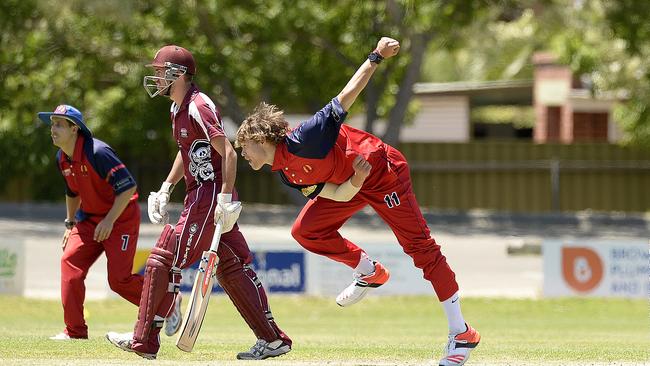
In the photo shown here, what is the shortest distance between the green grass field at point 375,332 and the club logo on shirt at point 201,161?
1157mm

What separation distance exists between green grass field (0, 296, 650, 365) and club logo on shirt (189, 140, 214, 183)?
1.16 m

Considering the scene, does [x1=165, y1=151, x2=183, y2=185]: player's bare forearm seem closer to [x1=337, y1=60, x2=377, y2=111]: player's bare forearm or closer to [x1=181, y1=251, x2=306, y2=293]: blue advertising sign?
[x1=337, y1=60, x2=377, y2=111]: player's bare forearm

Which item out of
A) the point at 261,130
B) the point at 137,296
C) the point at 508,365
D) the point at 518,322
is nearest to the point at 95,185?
the point at 137,296

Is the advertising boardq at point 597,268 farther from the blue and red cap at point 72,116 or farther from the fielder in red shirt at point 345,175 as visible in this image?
the fielder in red shirt at point 345,175

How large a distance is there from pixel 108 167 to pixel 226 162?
1.78 metres

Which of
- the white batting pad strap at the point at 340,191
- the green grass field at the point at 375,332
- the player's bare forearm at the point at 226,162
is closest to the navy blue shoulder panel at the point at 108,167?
the green grass field at the point at 375,332

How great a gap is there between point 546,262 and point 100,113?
1701cm

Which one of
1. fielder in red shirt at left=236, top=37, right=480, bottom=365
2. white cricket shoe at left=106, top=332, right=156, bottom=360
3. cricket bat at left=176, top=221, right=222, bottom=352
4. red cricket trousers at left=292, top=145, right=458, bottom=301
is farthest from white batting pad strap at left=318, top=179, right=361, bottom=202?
white cricket shoe at left=106, top=332, right=156, bottom=360

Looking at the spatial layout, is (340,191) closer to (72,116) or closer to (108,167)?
(108,167)

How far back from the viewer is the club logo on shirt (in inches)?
318

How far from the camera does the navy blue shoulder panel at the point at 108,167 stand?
9.30 meters

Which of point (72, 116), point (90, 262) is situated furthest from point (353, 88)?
point (90, 262)

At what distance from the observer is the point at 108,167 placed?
30.6 ft

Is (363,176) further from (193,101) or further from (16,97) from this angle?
→ (16,97)
